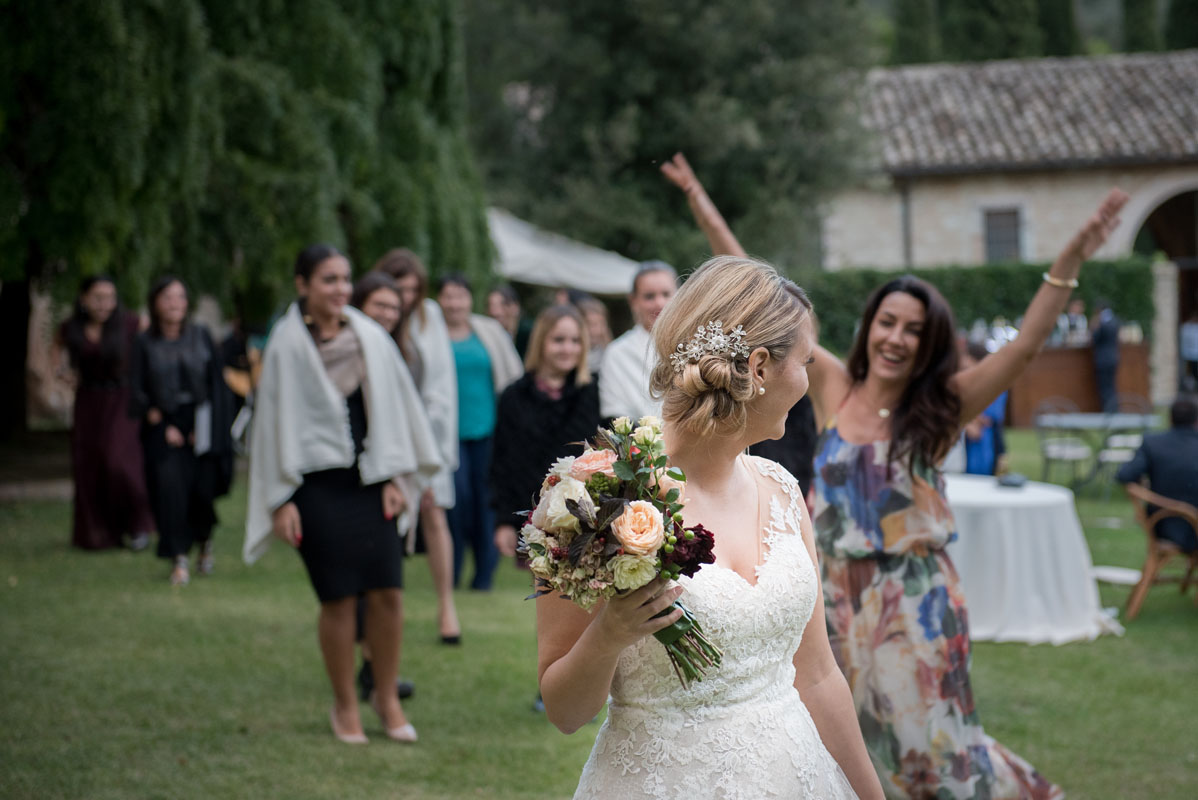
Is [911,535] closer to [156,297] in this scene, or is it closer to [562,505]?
[562,505]

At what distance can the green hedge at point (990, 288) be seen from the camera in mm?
27422

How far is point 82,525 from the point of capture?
10414 millimetres

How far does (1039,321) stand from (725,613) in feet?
7.72

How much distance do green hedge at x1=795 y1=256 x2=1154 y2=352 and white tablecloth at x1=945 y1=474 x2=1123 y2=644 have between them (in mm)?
19065

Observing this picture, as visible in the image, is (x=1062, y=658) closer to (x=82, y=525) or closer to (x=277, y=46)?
(x=82, y=525)

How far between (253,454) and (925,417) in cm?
293

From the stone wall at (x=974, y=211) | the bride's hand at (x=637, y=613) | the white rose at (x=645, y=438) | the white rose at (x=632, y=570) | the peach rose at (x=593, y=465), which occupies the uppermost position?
the stone wall at (x=974, y=211)

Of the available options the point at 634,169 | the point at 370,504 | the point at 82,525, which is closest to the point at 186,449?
the point at 82,525

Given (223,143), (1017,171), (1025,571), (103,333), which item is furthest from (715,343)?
(1017,171)

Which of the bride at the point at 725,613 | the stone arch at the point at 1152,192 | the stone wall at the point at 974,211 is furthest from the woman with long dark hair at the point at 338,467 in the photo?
the stone arch at the point at 1152,192

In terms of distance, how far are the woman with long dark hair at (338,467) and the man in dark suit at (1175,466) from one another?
19.1 feet

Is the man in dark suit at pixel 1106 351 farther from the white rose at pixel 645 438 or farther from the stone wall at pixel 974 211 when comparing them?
the white rose at pixel 645 438

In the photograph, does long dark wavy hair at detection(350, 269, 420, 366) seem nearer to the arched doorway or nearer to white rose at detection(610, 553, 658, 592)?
white rose at detection(610, 553, 658, 592)

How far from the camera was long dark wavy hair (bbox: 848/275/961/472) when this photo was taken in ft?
14.2
